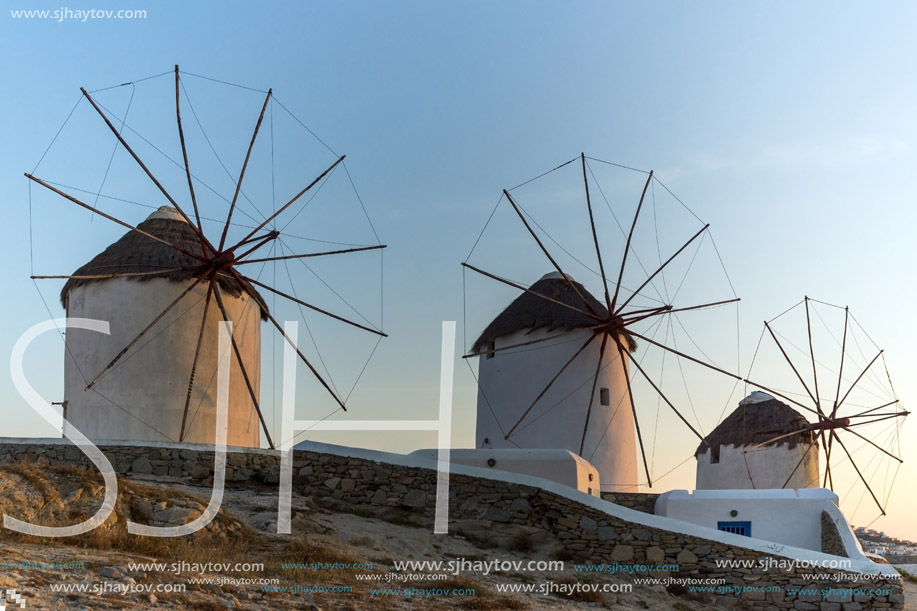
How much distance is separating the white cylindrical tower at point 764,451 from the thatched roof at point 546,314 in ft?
17.0

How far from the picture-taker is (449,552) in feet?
37.7

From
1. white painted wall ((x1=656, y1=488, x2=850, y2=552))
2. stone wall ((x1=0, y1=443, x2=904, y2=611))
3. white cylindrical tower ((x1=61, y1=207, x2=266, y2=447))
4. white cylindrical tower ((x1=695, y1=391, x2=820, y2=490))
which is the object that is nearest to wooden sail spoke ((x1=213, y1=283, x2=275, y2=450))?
white cylindrical tower ((x1=61, y1=207, x2=266, y2=447))

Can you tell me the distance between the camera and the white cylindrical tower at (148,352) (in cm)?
1580

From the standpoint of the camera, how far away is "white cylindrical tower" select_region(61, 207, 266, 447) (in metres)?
15.8

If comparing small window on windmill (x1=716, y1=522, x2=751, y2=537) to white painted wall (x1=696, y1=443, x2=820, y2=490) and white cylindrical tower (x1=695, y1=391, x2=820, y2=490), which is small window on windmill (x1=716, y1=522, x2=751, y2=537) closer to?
white cylindrical tower (x1=695, y1=391, x2=820, y2=490)

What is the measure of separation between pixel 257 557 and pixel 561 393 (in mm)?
10926

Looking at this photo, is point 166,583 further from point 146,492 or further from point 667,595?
point 667,595

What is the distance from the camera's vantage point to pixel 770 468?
77.3ft

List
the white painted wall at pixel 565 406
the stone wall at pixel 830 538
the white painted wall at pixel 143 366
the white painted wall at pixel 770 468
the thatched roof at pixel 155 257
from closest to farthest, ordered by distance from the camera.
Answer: the stone wall at pixel 830 538 → the white painted wall at pixel 143 366 → the thatched roof at pixel 155 257 → the white painted wall at pixel 565 406 → the white painted wall at pixel 770 468

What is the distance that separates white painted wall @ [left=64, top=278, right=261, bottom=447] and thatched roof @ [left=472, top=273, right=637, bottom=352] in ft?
20.5

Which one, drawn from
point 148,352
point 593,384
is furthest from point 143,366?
point 593,384

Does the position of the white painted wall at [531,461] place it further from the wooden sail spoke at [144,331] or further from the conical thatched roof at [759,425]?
the conical thatched roof at [759,425]

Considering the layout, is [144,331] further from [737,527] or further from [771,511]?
[771,511]

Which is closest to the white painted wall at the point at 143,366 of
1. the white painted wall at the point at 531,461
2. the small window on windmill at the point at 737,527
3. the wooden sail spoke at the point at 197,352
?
the wooden sail spoke at the point at 197,352
